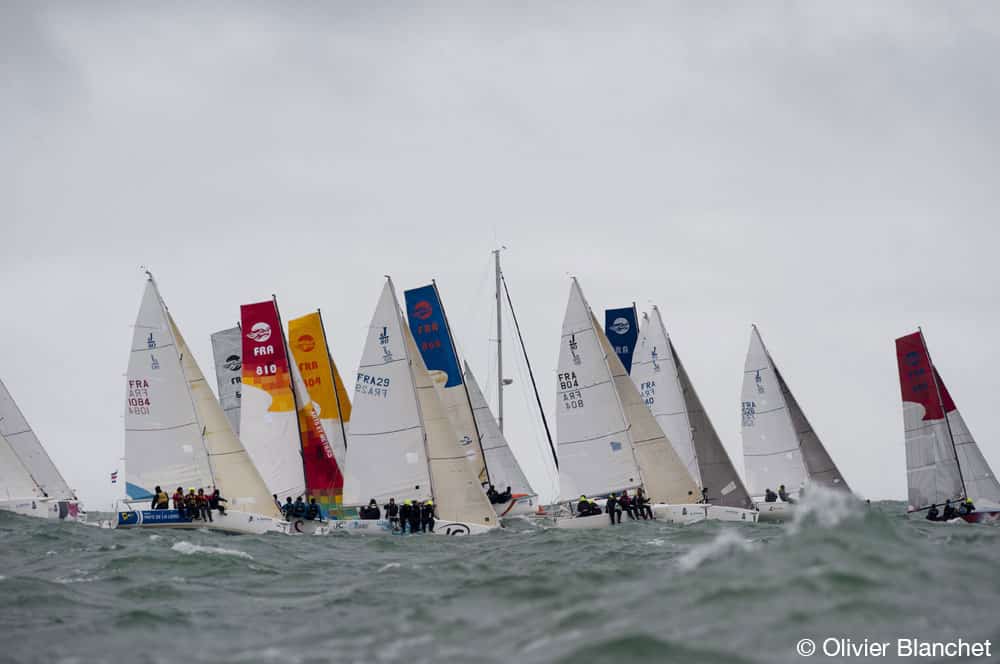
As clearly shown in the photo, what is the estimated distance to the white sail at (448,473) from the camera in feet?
112

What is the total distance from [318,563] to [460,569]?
14.3ft

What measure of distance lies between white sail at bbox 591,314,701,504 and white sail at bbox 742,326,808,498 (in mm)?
10348

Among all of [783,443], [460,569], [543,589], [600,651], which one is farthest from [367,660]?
[783,443]

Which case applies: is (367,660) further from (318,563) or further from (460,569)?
(318,563)

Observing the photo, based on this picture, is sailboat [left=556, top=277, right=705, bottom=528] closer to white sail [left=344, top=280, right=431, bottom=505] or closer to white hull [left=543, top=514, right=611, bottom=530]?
white hull [left=543, top=514, right=611, bottom=530]

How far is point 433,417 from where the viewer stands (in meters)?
35.2

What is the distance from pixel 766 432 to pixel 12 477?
31.0m

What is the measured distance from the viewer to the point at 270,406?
1636 inches

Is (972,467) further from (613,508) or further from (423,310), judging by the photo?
(423,310)

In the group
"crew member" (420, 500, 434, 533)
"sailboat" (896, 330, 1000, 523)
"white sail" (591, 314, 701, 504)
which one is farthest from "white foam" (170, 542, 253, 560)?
"sailboat" (896, 330, 1000, 523)

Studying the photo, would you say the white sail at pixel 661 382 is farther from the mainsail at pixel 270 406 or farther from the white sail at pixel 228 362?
the white sail at pixel 228 362

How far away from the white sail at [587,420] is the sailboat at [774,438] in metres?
11.4

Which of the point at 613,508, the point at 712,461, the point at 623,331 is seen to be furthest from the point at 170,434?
the point at 623,331

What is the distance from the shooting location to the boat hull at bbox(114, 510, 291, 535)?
1293 inches
